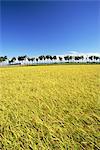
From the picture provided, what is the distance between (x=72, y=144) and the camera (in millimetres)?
3947

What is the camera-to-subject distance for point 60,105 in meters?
6.26

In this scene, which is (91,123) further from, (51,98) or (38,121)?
(51,98)

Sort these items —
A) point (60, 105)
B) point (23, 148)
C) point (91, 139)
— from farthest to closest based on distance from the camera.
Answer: point (60, 105)
point (91, 139)
point (23, 148)

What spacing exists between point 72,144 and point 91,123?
3.92 ft

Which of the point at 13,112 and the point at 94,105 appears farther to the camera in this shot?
the point at 94,105

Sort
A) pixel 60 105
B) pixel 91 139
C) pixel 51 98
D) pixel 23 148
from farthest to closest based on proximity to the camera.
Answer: pixel 51 98
pixel 60 105
pixel 91 139
pixel 23 148

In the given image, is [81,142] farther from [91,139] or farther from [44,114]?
[44,114]

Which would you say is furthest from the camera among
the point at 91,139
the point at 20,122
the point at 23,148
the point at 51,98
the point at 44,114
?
the point at 51,98

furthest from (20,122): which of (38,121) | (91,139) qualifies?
(91,139)

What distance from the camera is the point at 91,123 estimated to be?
4.96m

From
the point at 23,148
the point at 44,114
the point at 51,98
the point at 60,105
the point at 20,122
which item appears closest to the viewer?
the point at 23,148

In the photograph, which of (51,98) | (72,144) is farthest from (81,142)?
(51,98)

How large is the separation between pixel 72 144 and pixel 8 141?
1.31 meters

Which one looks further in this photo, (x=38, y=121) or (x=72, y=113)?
(x=72, y=113)
